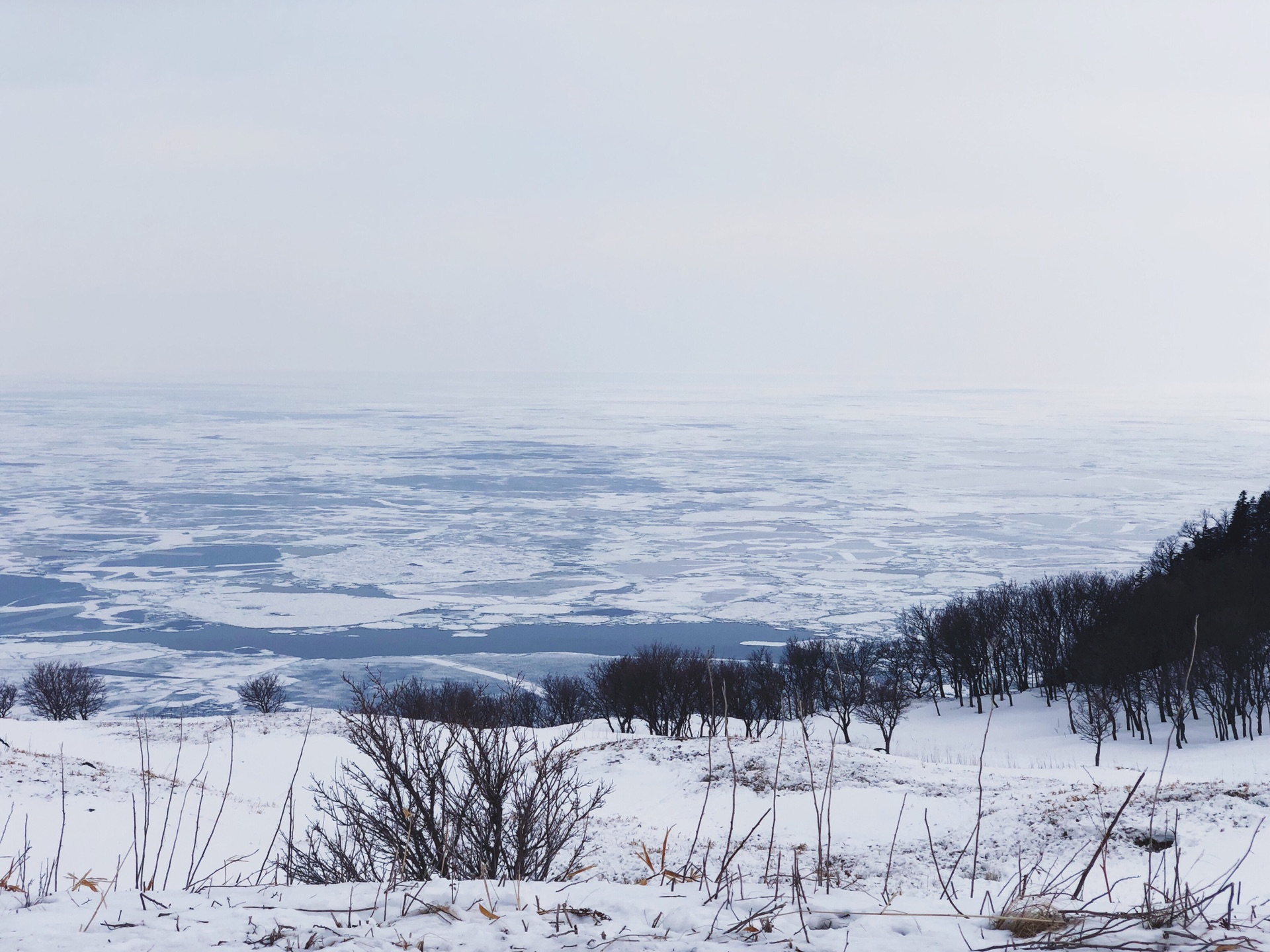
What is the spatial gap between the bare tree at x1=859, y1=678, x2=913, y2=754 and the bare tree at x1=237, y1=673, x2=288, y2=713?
24815 mm

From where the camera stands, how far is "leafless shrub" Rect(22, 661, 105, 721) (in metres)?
37.8

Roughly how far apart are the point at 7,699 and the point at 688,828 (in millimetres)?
33879

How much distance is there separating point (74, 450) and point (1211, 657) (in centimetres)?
14958

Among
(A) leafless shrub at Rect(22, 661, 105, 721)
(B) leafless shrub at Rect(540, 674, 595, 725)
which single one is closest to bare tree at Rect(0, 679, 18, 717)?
(A) leafless shrub at Rect(22, 661, 105, 721)

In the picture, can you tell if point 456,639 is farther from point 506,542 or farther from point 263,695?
point 506,542

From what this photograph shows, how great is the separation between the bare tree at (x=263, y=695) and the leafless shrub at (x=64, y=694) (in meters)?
5.88

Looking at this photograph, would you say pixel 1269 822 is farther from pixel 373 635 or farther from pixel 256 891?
pixel 373 635

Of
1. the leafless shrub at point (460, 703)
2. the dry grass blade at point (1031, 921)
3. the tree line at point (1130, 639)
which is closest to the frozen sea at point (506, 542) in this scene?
the leafless shrub at point (460, 703)

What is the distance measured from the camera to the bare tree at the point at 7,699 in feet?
124

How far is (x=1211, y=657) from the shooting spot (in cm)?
3294

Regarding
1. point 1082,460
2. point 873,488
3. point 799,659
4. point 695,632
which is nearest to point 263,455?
point 873,488

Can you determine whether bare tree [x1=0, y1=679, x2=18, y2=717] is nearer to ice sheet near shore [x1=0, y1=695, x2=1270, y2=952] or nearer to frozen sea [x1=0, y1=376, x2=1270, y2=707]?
frozen sea [x1=0, y1=376, x2=1270, y2=707]

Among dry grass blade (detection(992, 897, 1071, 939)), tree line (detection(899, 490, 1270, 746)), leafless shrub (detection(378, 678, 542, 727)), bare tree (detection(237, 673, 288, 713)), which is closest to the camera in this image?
dry grass blade (detection(992, 897, 1071, 939))

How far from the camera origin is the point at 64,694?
38.0 metres
